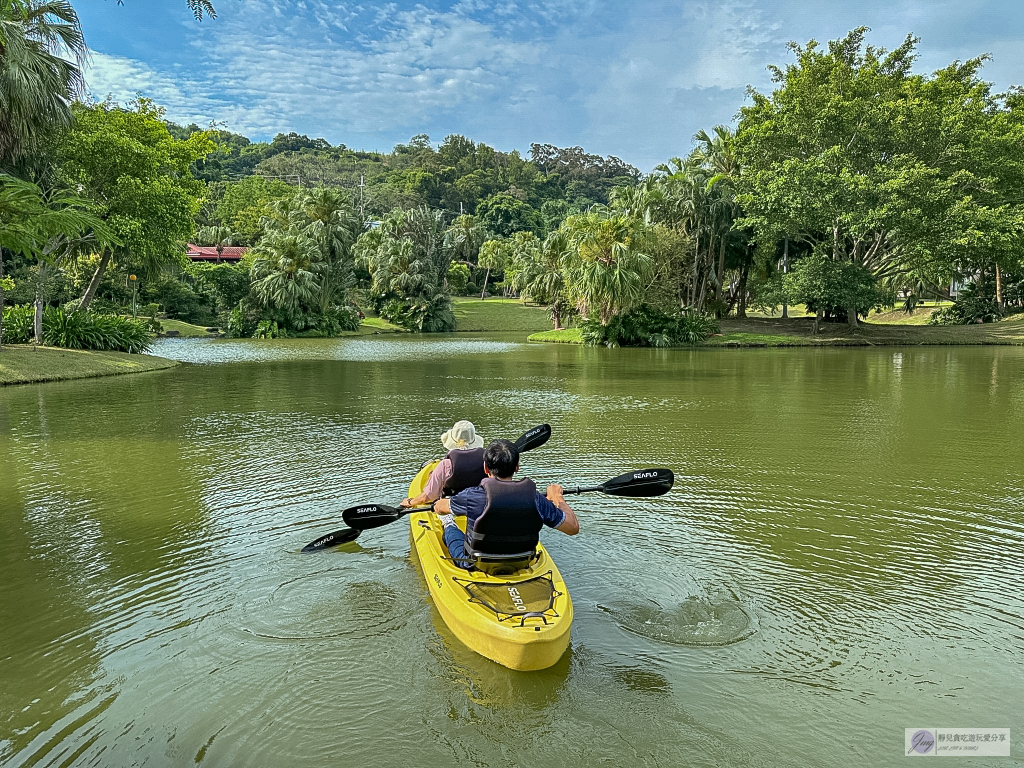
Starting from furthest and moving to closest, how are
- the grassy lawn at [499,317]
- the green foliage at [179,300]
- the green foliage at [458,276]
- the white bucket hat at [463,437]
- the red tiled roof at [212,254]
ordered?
the green foliage at [458,276], the red tiled roof at [212,254], the grassy lawn at [499,317], the green foliage at [179,300], the white bucket hat at [463,437]

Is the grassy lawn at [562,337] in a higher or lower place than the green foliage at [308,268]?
lower

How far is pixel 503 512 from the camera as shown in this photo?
186 inches

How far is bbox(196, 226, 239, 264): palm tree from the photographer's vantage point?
67500 millimetres

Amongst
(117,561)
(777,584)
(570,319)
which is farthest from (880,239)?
(117,561)

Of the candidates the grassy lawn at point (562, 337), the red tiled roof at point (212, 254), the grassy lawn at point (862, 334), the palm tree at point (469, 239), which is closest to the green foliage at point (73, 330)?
the grassy lawn at point (562, 337)

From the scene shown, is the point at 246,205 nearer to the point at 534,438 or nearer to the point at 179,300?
the point at 179,300

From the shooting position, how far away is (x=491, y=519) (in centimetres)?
473

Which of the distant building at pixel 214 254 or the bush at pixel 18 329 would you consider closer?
the bush at pixel 18 329

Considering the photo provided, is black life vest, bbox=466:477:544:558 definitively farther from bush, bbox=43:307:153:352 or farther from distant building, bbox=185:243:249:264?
distant building, bbox=185:243:249:264

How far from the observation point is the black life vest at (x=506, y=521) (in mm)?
4703

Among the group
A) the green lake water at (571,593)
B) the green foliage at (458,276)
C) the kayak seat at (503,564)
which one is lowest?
the green lake water at (571,593)

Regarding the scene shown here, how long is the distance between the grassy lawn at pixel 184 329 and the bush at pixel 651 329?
26.3 m
